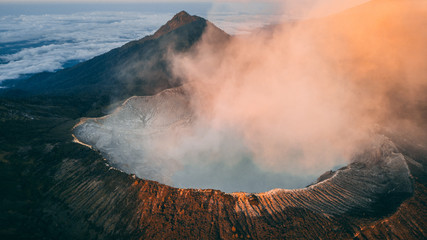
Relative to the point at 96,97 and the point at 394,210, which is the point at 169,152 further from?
the point at 394,210

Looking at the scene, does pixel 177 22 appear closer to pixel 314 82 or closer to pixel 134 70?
pixel 134 70

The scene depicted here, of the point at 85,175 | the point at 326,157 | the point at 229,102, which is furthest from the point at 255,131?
the point at 85,175

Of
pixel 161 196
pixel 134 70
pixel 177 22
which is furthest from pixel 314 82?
pixel 177 22

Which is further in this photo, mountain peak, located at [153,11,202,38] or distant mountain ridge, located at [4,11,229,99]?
mountain peak, located at [153,11,202,38]

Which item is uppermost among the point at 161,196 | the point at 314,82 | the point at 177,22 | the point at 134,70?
the point at 177,22

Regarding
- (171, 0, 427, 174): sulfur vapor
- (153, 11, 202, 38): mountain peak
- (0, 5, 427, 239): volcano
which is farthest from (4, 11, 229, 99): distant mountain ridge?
(0, 5, 427, 239): volcano

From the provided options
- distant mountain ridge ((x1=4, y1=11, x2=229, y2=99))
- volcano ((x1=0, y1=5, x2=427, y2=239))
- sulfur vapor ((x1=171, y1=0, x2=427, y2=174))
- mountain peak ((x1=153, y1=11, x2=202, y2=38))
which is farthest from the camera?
mountain peak ((x1=153, y1=11, x2=202, y2=38))

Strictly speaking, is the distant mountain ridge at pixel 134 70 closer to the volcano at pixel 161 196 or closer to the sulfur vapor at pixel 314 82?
the sulfur vapor at pixel 314 82

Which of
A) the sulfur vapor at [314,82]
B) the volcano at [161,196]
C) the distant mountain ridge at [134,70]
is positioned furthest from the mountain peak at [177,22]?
the volcano at [161,196]

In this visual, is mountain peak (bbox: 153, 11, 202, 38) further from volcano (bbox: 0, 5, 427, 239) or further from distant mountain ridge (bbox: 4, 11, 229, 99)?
volcano (bbox: 0, 5, 427, 239)

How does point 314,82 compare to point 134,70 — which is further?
point 134,70

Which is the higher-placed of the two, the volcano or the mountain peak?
the mountain peak
